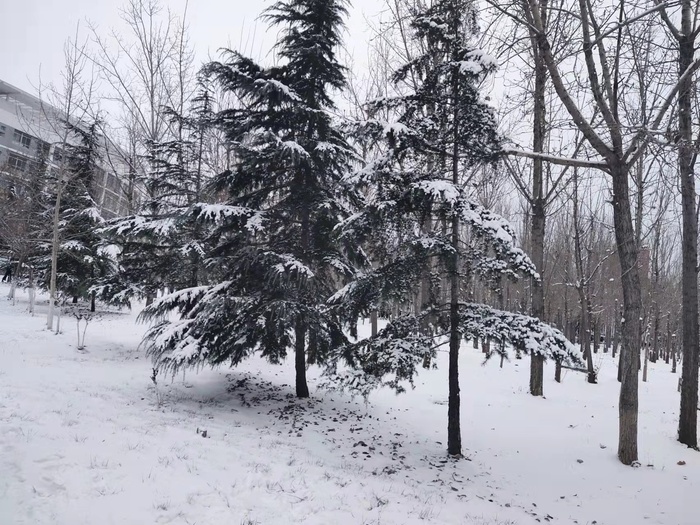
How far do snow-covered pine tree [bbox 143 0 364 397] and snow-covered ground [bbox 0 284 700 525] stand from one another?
150 centimetres

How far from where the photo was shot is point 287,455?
19.1ft

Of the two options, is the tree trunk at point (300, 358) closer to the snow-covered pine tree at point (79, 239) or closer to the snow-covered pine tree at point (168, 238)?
the snow-covered pine tree at point (168, 238)

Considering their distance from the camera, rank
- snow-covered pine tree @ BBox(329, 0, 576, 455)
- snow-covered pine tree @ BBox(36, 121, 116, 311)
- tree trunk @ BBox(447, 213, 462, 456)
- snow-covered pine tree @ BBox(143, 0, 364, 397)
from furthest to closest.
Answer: snow-covered pine tree @ BBox(36, 121, 116, 311)
snow-covered pine tree @ BBox(143, 0, 364, 397)
tree trunk @ BBox(447, 213, 462, 456)
snow-covered pine tree @ BBox(329, 0, 576, 455)

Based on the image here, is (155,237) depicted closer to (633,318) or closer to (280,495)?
(280,495)

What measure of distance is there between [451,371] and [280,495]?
367 centimetres

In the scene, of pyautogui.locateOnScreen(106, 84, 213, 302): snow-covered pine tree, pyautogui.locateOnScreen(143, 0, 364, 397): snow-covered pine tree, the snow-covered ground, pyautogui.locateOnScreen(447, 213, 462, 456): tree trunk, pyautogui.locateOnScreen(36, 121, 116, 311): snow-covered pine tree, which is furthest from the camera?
pyautogui.locateOnScreen(36, 121, 116, 311): snow-covered pine tree

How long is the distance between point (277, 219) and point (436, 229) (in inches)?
150

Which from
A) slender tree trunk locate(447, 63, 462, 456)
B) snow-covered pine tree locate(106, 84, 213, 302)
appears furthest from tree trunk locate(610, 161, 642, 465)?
snow-covered pine tree locate(106, 84, 213, 302)

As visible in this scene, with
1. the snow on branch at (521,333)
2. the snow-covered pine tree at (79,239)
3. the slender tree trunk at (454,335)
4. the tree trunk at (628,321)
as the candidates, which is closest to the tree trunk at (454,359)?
the slender tree trunk at (454,335)

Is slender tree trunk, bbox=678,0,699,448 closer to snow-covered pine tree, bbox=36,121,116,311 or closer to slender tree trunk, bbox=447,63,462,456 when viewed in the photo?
slender tree trunk, bbox=447,63,462,456

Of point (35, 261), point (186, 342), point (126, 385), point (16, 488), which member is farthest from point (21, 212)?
point (16, 488)

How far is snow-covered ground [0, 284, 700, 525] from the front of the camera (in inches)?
157

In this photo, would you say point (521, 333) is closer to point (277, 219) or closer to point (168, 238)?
point (277, 219)

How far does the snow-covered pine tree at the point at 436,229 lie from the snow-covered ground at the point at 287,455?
1350mm
